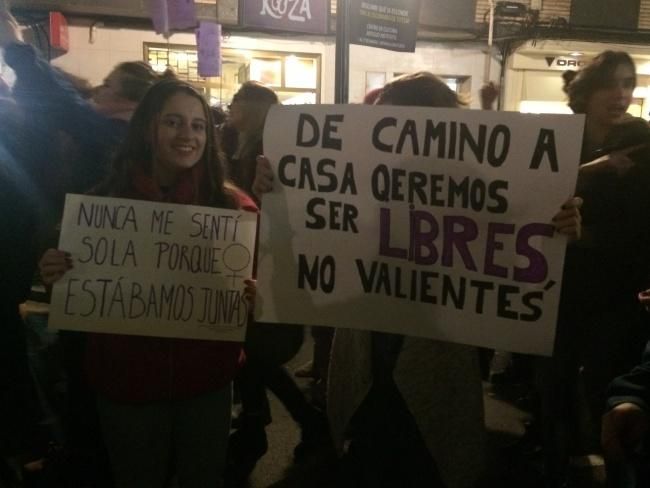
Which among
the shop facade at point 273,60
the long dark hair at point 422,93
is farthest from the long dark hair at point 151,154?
the shop facade at point 273,60

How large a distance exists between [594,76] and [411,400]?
6.18ft

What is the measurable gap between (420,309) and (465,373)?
8.9 inches

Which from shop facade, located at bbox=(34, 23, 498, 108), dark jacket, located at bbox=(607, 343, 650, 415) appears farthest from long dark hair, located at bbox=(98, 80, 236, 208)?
shop facade, located at bbox=(34, 23, 498, 108)

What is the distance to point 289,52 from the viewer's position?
10.3 meters

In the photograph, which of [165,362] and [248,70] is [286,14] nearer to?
[248,70]

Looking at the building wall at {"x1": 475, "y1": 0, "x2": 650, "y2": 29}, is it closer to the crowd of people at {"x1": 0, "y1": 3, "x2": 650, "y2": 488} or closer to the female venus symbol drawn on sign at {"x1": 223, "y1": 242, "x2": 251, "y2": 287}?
the crowd of people at {"x1": 0, "y1": 3, "x2": 650, "y2": 488}

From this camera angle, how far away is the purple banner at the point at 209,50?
735cm

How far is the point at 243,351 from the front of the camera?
2.44 m

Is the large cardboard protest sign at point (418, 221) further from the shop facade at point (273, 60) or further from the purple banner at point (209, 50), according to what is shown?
the shop facade at point (273, 60)

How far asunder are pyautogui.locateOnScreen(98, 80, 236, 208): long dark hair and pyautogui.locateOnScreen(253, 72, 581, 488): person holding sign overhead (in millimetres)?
211

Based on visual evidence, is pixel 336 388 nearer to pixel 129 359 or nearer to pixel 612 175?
pixel 129 359

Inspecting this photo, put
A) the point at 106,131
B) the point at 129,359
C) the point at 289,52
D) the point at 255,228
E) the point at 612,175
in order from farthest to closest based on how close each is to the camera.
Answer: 1. the point at 289,52
2. the point at 106,131
3. the point at 612,175
4. the point at 255,228
5. the point at 129,359

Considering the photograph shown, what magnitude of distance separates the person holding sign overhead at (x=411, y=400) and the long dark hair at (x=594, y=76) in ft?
3.94

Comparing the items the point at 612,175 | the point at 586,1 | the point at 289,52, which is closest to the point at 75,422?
the point at 612,175
